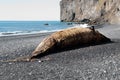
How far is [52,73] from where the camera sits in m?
12.2

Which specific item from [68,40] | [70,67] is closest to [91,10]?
[68,40]

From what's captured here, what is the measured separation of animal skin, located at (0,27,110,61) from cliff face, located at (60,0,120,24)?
2808 inches

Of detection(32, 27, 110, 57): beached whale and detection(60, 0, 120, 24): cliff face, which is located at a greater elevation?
detection(32, 27, 110, 57): beached whale

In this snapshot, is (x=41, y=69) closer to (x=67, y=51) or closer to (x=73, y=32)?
(x=67, y=51)

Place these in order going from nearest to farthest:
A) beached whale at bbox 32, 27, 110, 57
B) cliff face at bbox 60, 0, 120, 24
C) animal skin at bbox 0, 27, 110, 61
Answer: animal skin at bbox 0, 27, 110, 61, beached whale at bbox 32, 27, 110, 57, cliff face at bbox 60, 0, 120, 24

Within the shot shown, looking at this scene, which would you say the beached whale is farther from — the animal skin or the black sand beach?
the black sand beach

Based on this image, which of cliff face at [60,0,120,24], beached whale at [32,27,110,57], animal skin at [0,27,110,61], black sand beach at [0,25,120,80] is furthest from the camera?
cliff face at [60,0,120,24]

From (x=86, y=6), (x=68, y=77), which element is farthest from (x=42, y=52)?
(x=86, y=6)

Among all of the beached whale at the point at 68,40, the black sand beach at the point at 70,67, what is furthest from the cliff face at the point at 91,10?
the black sand beach at the point at 70,67

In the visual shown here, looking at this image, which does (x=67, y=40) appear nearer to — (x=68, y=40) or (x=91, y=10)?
(x=68, y=40)

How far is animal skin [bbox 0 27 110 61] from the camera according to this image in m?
17.2

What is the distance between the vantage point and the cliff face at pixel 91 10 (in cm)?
9474

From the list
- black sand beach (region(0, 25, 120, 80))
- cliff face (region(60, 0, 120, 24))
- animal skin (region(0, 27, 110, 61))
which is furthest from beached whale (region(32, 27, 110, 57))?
cliff face (region(60, 0, 120, 24))

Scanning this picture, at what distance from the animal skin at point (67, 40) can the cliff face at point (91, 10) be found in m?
→ 71.3
